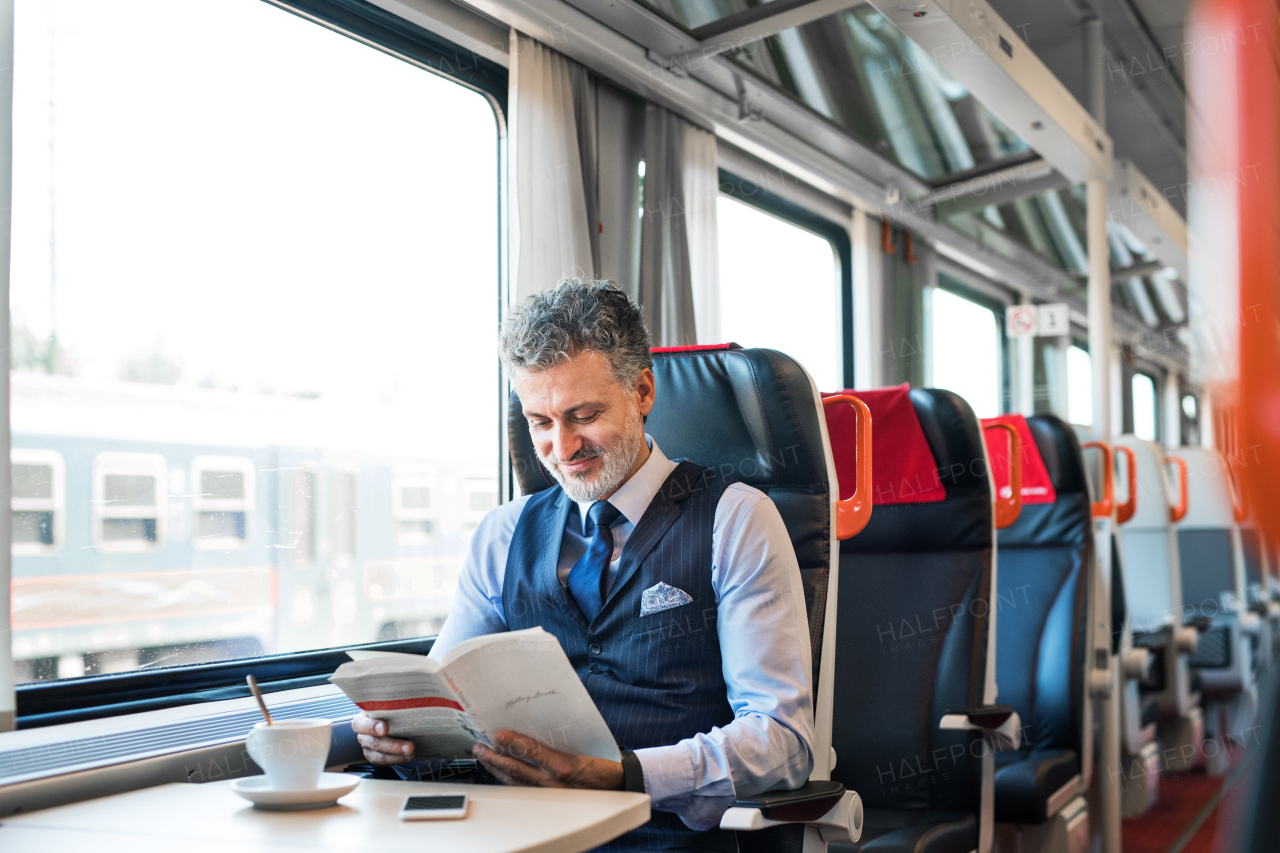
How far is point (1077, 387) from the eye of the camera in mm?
7621

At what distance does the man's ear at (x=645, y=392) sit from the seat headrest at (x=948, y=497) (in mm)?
660

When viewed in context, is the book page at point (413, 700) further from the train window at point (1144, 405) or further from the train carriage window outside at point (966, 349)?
the train window at point (1144, 405)

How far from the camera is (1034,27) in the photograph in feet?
13.1

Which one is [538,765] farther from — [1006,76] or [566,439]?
[1006,76]

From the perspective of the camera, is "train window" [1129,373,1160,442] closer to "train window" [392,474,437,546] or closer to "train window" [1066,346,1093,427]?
"train window" [1066,346,1093,427]

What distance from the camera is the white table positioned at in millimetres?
959

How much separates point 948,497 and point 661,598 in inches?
33.5

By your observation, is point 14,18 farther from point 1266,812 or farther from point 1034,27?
point 1034,27

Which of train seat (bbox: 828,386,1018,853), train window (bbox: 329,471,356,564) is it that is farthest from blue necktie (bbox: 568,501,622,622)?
train window (bbox: 329,471,356,564)

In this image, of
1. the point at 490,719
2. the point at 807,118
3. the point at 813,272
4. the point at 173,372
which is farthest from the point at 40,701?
the point at 813,272

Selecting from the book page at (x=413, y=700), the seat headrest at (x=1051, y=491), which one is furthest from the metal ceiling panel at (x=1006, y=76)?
the book page at (x=413, y=700)

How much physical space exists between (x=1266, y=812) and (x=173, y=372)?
193 cm

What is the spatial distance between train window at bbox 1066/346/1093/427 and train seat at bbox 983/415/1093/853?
14.5 feet

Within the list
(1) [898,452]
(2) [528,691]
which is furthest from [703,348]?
(2) [528,691]
